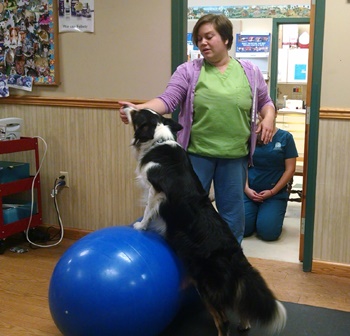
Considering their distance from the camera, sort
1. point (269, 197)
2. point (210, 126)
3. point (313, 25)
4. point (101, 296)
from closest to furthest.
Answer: point (101, 296)
point (210, 126)
point (313, 25)
point (269, 197)

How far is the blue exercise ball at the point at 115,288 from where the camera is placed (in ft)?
6.23

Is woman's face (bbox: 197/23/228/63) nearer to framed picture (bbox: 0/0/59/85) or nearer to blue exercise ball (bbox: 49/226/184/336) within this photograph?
blue exercise ball (bbox: 49/226/184/336)

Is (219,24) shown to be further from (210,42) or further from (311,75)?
(311,75)

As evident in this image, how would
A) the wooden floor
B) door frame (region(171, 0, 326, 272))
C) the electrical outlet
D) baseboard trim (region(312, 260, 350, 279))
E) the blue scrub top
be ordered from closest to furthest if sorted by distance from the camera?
the wooden floor → door frame (region(171, 0, 326, 272)) → baseboard trim (region(312, 260, 350, 279)) → the electrical outlet → the blue scrub top

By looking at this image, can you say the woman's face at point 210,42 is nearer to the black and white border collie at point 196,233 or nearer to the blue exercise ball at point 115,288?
the black and white border collie at point 196,233

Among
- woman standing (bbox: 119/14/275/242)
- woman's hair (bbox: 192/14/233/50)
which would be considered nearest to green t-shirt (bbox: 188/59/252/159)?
woman standing (bbox: 119/14/275/242)

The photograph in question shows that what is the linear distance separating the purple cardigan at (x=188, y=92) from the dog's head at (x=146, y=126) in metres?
0.31

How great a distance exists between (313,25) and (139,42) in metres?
1.11

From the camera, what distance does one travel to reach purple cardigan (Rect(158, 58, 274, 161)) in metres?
2.45

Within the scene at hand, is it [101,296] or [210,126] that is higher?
[210,126]

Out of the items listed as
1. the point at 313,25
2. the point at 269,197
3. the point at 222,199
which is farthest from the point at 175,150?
the point at 269,197

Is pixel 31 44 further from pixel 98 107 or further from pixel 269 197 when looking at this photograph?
pixel 269 197

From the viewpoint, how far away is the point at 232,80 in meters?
2.44

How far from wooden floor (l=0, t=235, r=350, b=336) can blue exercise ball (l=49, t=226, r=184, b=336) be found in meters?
0.45
